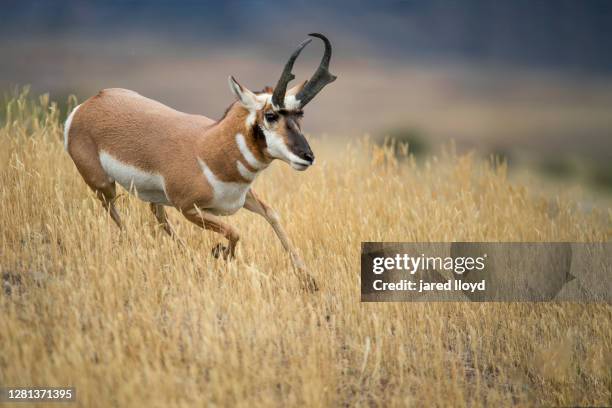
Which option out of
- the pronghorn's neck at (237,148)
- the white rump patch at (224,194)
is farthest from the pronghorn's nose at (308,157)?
the white rump patch at (224,194)

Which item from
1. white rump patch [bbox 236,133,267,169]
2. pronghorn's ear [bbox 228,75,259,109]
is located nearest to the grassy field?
white rump patch [bbox 236,133,267,169]

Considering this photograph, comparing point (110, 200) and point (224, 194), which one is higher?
point (110, 200)

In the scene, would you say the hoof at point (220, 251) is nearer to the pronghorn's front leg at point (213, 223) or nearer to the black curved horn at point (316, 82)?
the pronghorn's front leg at point (213, 223)

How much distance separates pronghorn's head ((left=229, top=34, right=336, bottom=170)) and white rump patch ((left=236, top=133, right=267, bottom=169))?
5.8 inches

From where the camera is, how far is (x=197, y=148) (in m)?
6.86

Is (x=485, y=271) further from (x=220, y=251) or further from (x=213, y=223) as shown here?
(x=213, y=223)

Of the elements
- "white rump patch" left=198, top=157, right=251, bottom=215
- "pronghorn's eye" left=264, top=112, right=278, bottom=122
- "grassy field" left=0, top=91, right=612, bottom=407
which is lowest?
"grassy field" left=0, top=91, right=612, bottom=407

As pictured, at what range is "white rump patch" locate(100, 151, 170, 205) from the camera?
712cm

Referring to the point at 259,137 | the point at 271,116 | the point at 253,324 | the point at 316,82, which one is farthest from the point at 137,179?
the point at 253,324

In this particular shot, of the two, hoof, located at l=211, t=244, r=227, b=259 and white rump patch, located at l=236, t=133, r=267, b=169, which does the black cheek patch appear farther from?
hoof, located at l=211, t=244, r=227, b=259

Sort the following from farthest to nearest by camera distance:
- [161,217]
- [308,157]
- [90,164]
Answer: [161,217] → [90,164] → [308,157]

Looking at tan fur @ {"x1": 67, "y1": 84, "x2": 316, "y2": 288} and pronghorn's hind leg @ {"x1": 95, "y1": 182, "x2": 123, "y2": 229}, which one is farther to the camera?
pronghorn's hind leg @ {"x1": 95, "y1": 182, "x2": 123, "y2": 229}

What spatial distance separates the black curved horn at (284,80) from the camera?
241 inches

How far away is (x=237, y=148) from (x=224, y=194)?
50cm
